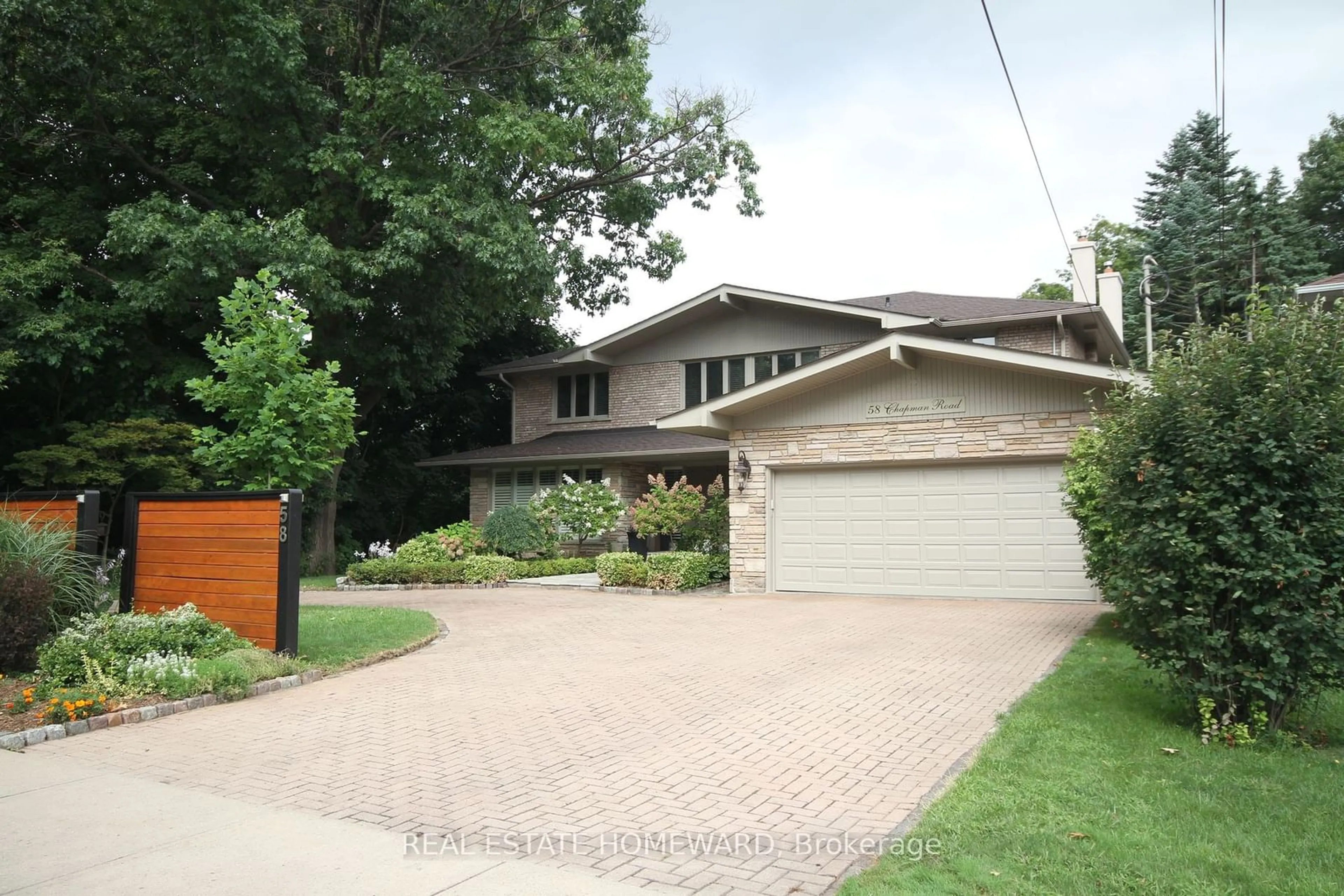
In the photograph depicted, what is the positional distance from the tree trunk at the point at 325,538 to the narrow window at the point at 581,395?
6604mm

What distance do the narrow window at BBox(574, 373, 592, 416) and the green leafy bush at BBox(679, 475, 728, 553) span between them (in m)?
7.90

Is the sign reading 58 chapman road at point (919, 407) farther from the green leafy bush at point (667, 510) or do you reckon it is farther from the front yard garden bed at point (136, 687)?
the front yard garden bed at point (136, 687)

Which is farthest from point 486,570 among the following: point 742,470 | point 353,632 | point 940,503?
point 940,503

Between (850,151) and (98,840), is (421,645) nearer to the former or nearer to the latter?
(98,840)

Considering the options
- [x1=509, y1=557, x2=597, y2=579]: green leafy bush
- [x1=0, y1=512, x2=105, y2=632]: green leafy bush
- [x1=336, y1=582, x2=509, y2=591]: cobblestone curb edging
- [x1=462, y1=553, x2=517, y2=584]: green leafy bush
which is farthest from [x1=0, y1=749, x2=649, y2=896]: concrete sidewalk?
[x1=509, y1=557, x2=597, y2=579]: green leafy bush

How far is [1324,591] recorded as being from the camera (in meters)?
5.45

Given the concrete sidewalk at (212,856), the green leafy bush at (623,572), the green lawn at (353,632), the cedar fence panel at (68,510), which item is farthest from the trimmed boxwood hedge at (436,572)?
the concrete sidewalk at (212,856)

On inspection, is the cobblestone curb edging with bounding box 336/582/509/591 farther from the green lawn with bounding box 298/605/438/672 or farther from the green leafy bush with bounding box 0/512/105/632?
the green leafy bush with bounding box 0/512/105/632

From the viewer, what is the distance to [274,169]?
19.7 m

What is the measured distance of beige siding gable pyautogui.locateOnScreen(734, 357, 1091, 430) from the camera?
13.8 meters

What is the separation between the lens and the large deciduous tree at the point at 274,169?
56.4 feet

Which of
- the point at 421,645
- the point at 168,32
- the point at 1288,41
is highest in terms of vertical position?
the point at 168,32

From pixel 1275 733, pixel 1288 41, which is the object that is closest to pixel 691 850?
pixel 1275 733

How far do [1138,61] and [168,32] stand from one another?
725 inches
